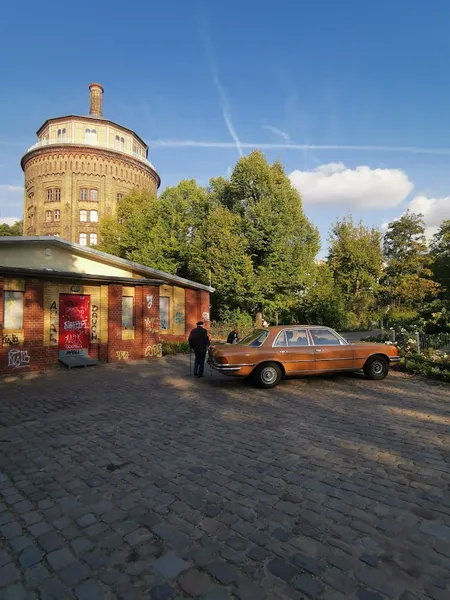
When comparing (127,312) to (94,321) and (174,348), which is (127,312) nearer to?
(94,321)

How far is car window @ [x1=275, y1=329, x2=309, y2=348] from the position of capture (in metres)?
9.54

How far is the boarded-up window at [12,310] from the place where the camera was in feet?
40.7

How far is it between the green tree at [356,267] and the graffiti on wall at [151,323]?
2381 centimetres

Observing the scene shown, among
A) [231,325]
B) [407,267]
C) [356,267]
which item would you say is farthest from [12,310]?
[407,267]

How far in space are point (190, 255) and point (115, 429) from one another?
25745 mm

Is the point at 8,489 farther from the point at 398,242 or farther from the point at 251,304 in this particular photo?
the point at 398,242

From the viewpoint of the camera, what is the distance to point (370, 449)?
5.16m

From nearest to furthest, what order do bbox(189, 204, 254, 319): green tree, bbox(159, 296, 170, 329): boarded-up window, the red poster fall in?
1. the red poster
2. bbox(159, 296, 170, 329): boarded-up window
3. bbox(189, 204, 254, 319): green tree

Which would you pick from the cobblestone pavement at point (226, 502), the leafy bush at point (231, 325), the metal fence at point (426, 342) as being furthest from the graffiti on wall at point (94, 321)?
the leafy bush at point (231, 325)

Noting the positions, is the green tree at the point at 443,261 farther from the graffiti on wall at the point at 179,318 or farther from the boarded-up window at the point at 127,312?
the boarded-up window at the point at 127,312

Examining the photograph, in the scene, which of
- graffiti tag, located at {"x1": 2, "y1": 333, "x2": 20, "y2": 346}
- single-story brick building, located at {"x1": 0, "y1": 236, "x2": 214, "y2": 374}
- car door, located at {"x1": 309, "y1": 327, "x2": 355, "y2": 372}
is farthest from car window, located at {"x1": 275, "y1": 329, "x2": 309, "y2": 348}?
graffiti tag, located at {"x1": 2, "y1": 333, "x2": 20, "y2": 346}

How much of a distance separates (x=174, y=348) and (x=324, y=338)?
32.3 feet

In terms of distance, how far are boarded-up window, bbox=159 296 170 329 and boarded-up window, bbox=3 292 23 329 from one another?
7.99 meters

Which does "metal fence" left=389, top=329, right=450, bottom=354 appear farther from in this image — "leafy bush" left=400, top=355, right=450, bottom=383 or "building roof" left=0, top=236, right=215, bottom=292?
"building roof" left=0, top=236, right=215, bottom=292
